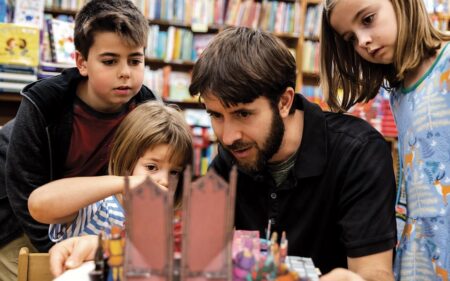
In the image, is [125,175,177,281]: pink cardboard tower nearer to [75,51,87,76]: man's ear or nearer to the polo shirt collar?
the polo shirt collar

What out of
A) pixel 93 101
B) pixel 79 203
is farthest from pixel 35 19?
pixel 79 203

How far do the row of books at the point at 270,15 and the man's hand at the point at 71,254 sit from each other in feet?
12.2

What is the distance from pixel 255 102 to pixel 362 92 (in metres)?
0.52

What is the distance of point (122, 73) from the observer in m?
1.54

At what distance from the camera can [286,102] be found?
1.25 meters

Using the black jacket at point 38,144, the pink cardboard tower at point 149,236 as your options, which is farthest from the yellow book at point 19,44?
the pink cardboard tower at point 149,236

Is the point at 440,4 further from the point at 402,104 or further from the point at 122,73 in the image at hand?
the point at 122,73

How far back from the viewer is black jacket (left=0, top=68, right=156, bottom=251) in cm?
151

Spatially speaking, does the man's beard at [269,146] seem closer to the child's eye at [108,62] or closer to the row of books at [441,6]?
the child's eye at [108,62]

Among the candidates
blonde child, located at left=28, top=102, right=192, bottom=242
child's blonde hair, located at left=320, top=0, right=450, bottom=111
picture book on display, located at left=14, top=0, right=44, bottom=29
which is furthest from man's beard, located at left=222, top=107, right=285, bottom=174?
picture book on display, located at left=14, top=0, right=44, bottom=29

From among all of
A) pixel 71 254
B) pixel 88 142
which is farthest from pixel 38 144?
pixel 71 254

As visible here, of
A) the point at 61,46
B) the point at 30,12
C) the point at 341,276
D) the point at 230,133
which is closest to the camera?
the point at 341,276

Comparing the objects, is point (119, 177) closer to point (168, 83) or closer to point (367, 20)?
point (367, 20)

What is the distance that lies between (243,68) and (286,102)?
0.18 metres
